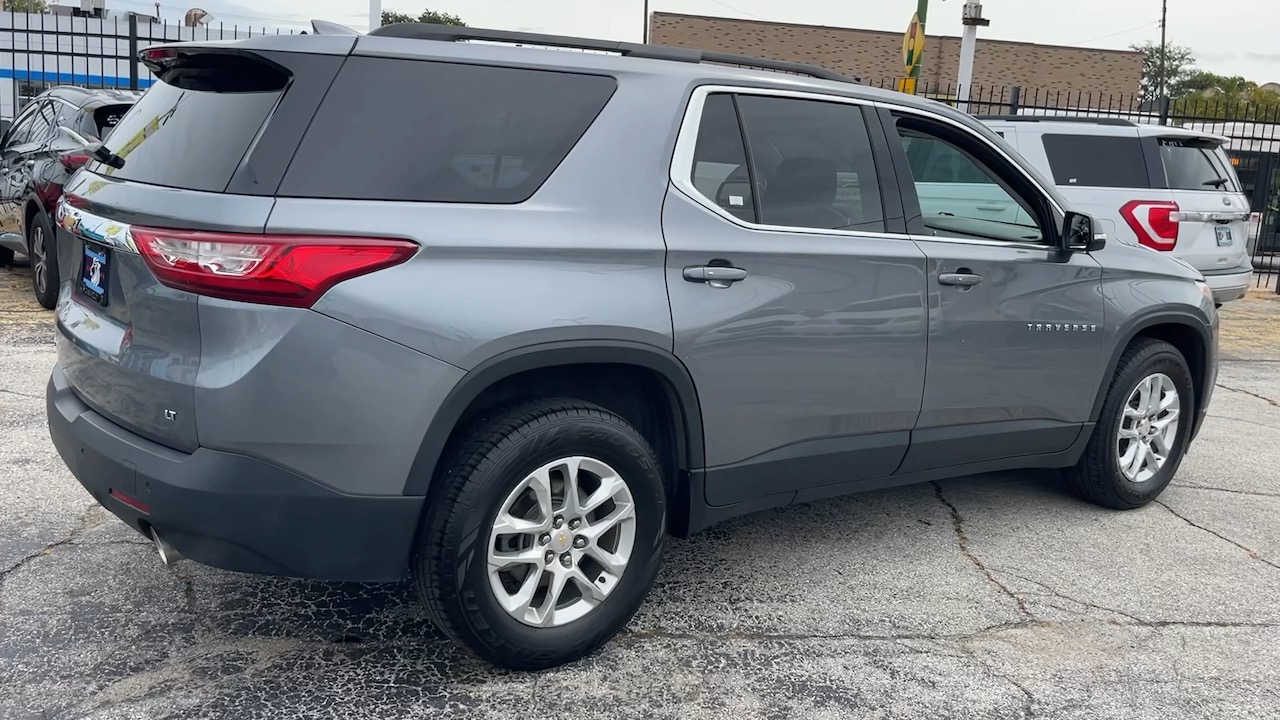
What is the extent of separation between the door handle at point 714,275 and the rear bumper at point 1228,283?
6.70 metres

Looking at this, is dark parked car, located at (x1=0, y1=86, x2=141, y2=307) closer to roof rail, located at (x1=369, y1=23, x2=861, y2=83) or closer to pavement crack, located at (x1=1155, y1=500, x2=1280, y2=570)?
roof rail, located at (x1=369, y1=23, x2=861, y2=83)

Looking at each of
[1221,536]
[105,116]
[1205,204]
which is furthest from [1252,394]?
[105,116]

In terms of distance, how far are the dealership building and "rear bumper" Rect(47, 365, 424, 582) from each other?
39.8m

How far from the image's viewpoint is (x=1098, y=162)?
28.0 feet

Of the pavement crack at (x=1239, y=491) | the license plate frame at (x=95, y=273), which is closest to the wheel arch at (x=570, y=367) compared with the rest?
the license plate frame at (x=95, y=273)

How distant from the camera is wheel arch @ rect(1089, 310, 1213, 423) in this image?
15.3 ft

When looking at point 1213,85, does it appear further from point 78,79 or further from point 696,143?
point 696,143

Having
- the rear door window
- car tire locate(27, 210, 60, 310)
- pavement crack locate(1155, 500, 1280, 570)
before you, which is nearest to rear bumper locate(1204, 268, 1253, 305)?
pavement crack locate(1155, 500, 1280, 570)

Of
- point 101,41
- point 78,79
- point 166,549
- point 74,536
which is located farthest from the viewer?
point 78,79

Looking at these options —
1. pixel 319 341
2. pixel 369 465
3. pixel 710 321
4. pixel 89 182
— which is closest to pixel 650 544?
pixel 710 321

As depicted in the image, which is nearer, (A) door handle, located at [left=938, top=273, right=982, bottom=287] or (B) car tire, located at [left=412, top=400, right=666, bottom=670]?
(B) car tire, located at [left=412, top=400, right=666, bottom=670]

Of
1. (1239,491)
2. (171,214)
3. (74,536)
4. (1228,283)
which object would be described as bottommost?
(74,536)

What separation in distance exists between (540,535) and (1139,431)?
308 cm

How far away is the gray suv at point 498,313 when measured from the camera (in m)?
2.74
